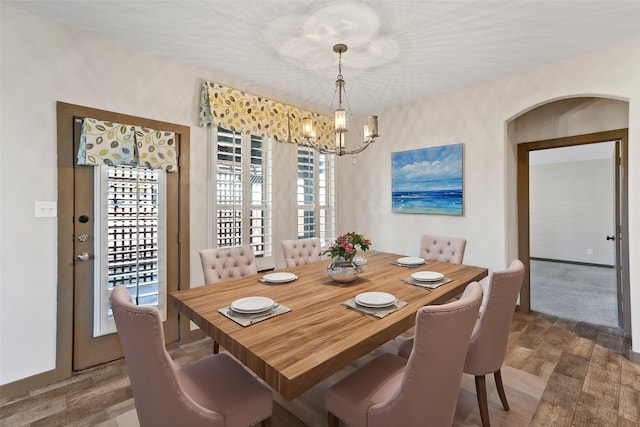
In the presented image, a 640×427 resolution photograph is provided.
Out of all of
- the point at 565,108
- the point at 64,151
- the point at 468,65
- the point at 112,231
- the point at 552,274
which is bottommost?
the point at 552,274

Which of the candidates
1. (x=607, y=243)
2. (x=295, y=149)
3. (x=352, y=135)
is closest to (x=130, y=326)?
(x=295, y=149)

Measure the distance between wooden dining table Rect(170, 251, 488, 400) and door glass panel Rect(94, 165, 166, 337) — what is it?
1.10 meters

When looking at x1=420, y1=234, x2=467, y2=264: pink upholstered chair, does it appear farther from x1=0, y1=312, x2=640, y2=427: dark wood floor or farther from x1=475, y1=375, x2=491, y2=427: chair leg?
x1=475, y1=375, x2=491, y2=427: chair leg

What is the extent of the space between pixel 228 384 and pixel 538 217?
743 centimetres

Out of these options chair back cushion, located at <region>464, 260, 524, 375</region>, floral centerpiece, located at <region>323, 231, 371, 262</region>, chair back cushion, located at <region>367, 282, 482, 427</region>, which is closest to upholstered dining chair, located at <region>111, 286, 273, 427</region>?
chair back cushion, located at <region>367, 282, 482, 427</region>

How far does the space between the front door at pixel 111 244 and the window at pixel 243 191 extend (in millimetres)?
523

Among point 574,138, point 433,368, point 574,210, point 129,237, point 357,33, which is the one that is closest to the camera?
point 433,368

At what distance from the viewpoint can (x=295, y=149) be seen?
152 inches

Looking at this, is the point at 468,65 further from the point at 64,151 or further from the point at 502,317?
the point at 64,151

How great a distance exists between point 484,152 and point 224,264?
120 inches

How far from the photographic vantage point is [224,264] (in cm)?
247

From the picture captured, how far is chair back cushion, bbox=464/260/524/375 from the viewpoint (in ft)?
5.17

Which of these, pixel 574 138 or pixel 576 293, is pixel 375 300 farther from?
pixel 576 293

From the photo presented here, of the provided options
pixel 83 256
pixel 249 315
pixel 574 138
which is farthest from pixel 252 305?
pixel 574 138
